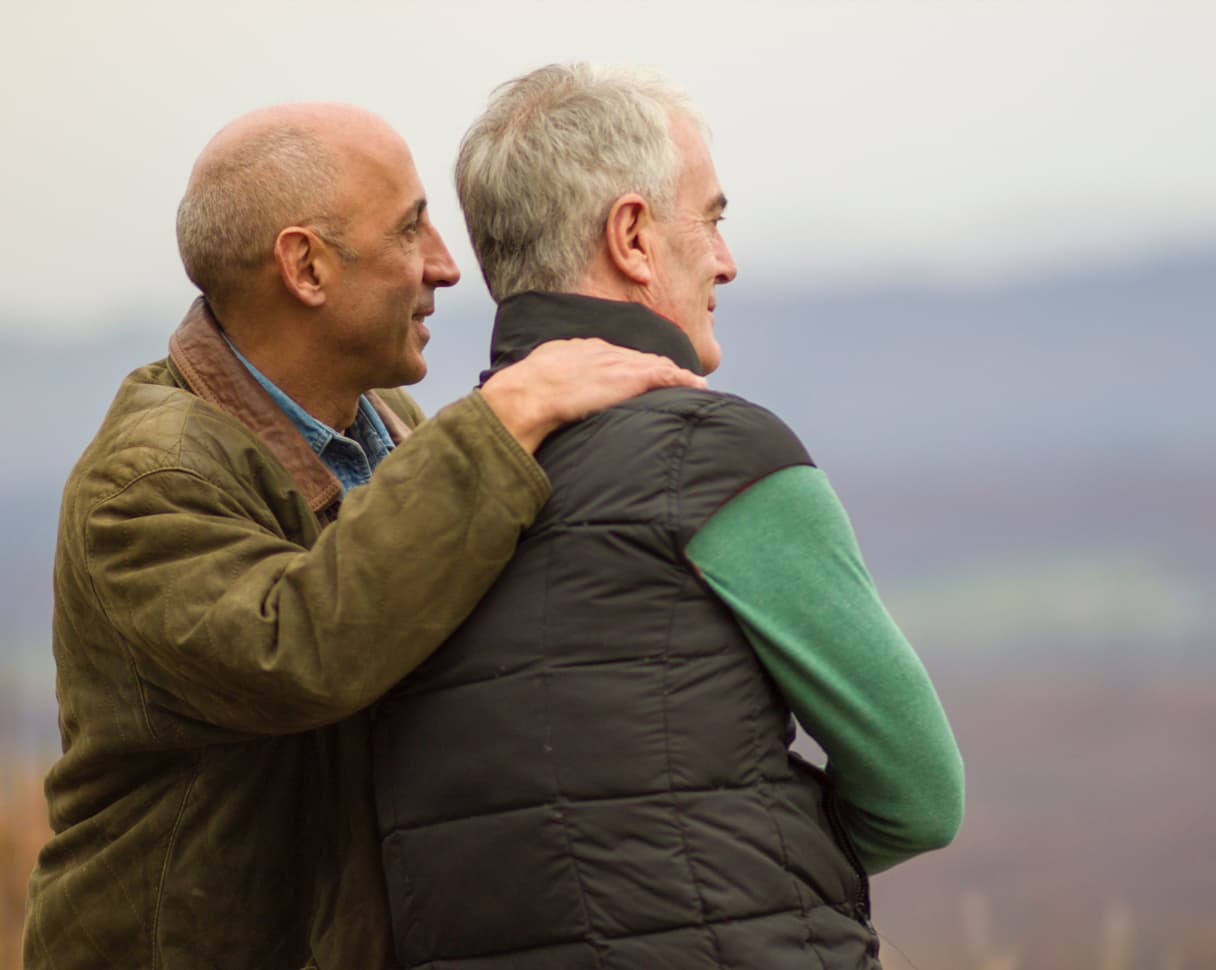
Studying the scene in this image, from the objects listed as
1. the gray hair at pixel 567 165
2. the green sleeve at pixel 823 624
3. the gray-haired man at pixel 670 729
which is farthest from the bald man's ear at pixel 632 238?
the green sleeve at pixel 823 624

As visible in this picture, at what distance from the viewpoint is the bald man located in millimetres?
1589

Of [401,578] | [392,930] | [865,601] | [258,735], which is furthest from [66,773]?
[865,601]

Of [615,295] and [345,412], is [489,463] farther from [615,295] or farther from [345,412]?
[345,412]

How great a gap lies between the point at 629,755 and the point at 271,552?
1.41 feet

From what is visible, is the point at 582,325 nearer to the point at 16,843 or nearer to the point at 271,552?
the point at 271,552

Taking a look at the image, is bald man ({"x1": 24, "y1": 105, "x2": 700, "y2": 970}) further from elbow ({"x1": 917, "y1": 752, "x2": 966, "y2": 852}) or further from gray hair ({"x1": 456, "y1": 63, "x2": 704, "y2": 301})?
elbow ({"x1": 917, "y1": 752, "x2": 966, "y2": 852})

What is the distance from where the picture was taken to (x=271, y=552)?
1.70m

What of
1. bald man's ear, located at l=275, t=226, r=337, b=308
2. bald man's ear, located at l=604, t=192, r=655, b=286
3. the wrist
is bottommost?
the wrist

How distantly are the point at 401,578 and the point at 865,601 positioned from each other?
421mm

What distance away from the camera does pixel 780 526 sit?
154cm

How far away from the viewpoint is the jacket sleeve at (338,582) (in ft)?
5.16

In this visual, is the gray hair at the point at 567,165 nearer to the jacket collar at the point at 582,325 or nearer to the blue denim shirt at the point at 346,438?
the jacket collar at the point at 582,325

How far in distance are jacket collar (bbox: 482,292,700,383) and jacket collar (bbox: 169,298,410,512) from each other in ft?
1.09

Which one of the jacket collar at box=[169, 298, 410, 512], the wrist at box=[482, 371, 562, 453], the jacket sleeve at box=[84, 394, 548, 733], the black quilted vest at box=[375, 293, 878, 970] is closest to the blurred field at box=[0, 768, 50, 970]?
the jacket collar at box=[169, 298, 410, 512]
